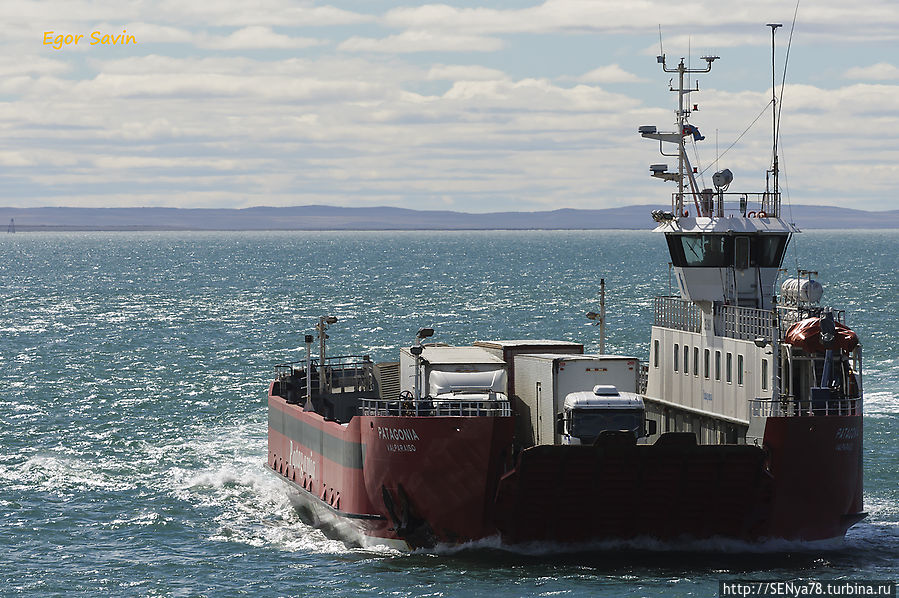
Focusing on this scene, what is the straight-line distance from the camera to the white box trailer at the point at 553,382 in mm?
35938

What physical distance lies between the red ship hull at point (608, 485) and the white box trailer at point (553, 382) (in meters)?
2.58

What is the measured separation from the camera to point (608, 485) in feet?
108

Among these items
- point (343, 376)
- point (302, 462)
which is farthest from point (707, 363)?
point (343, 376)

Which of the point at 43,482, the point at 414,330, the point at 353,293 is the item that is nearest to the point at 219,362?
the point at 414,330

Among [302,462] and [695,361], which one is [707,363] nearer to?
[695,361]

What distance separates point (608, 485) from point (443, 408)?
448cm

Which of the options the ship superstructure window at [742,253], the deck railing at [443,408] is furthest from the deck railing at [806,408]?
the deck railing at [443,408]

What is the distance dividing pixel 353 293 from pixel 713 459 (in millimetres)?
114505

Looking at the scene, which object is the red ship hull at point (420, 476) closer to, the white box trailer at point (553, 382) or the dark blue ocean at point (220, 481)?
the dark blue ocean at point (220, 481)

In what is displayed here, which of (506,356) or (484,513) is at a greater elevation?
(506,356)

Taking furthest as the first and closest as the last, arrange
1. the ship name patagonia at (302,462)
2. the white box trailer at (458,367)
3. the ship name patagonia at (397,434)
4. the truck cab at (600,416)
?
the ship name patagonia at (302,462) → the white box trailer at (458,367) → the truck cab at (600,416) → the ship name patagonia at (397,434)

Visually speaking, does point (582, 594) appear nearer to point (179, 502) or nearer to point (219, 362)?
point (179, 502)

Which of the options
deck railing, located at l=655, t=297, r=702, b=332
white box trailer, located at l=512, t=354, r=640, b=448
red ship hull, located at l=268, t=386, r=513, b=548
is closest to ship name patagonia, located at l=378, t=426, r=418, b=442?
red ship hull, located at l=268, t=386, r=513, b=548

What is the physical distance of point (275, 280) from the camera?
180m
